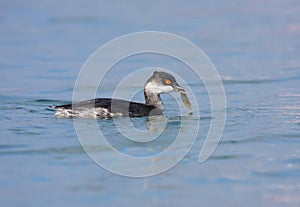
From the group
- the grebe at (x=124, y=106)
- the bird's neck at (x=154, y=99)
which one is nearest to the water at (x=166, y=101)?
the grebe at (x=124, y=106)

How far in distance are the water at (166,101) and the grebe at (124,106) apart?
8.6 inches

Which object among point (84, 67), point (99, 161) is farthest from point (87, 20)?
point (99, 161)

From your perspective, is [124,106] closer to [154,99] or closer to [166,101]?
[154,99]

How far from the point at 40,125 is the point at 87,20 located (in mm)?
11429

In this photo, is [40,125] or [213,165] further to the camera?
[40,125]

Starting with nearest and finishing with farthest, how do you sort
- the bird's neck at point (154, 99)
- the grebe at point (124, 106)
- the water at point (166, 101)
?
1. the water at point (166, 101)
2. the grebe at point (124, 106)
3. the bird's neck at point (154, 99)

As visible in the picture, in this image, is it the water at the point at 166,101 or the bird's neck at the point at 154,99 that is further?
the bird's neck at the point at 154,99

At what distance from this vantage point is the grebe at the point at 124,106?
464 inches

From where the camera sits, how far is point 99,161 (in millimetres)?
9820

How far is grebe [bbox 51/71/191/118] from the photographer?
11.8 m

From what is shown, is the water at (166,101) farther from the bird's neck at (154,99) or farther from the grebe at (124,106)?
the bird's neck at (154,99)

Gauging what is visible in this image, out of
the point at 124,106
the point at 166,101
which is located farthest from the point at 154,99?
the point at 166,101

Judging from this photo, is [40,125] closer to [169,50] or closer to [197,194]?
[197,194]

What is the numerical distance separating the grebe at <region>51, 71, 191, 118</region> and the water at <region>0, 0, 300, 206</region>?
220 mm
